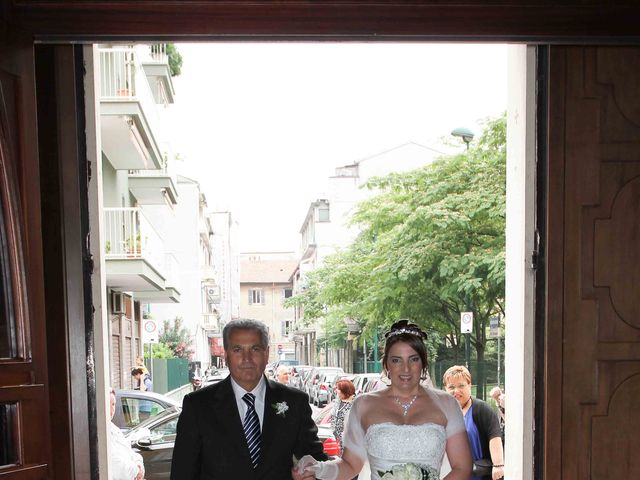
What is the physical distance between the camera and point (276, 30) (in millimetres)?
2992

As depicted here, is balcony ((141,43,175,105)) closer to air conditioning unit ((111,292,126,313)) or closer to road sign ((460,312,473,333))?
air conditioning unit ((111,292,126,313))

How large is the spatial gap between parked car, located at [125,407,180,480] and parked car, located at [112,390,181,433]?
438mm

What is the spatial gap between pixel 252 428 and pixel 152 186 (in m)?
18.6

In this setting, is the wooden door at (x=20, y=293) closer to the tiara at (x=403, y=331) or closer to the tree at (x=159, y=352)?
the tiara at (x=403, y=331)

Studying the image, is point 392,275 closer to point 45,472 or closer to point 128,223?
point 128,223

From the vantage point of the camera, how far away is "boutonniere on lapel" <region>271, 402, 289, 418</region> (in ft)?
13.4

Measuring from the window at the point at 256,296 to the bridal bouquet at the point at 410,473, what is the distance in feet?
360

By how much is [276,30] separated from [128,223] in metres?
14.6

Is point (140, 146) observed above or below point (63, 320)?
above

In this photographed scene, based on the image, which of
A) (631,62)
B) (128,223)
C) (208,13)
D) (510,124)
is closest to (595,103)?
(631,62)

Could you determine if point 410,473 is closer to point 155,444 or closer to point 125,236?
point 155,444

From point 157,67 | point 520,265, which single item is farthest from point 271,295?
Result: point 520,265

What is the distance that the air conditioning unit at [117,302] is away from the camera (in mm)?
20212

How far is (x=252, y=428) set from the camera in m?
4.09
